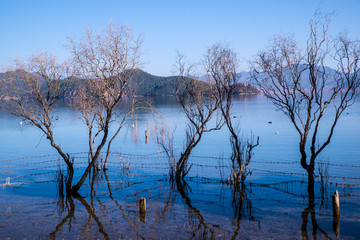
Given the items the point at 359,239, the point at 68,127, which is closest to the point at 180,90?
the point at 359,239

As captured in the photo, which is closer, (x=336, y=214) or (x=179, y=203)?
(x=336, y=214)

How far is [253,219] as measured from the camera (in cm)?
1466

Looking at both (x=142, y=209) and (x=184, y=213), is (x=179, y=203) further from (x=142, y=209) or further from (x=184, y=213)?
(x=142, y=209)

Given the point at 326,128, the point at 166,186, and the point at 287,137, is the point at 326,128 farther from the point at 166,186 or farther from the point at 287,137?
the point at 166,186

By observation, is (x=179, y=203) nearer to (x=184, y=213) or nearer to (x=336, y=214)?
(x=184, y=213)

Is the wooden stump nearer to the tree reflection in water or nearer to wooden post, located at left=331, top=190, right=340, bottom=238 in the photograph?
the tree reflection in water

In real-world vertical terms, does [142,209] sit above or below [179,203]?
above

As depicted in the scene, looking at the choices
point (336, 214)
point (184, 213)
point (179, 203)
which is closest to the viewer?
point (336, 214)

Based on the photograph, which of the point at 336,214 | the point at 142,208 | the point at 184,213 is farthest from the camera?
the point at 184,213

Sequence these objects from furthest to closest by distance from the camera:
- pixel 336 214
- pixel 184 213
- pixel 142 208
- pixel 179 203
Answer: pixel 179 203 → pixel 184 213 → pixel 142 208 → pixel 336 214

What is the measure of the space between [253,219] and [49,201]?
33.6ft

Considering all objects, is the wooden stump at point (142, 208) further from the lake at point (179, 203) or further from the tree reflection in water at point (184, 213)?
the tree reflection in water at point (184, 213)

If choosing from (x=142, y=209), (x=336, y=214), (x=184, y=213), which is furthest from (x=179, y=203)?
(x=336, y=214)

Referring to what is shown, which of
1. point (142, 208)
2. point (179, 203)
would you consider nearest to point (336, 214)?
point (179, 203)
